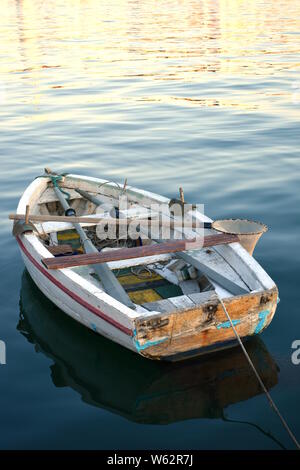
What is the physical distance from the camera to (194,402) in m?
6.38

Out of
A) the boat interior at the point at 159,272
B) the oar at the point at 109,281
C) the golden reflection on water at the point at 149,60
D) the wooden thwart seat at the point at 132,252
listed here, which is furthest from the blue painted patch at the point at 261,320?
the golden reflection on water at the point at 149,60

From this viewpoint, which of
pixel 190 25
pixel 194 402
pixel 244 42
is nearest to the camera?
pixel 194 402

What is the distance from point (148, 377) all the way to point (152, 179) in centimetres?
775

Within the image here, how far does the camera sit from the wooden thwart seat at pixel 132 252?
294 inches

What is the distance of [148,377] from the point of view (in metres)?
6.79

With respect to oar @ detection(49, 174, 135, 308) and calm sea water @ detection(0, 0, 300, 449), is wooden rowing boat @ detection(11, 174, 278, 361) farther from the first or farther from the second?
calm sea water @ detection(0, 0, 300, 449)

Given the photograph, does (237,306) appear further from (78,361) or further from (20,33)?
(20,33)

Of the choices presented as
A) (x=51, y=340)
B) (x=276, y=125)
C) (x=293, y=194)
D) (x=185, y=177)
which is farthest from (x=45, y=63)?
(x=51, y=340)

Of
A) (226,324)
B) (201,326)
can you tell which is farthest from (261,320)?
(201,326)

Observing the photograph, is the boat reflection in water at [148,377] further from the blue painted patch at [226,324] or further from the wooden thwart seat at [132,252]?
the wooden thwart seat at [132,252]

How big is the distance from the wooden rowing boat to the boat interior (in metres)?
0.01

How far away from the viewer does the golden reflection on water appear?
22.7m

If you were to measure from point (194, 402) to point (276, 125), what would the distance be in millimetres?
13181

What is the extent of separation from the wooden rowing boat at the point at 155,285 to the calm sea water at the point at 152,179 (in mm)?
443
